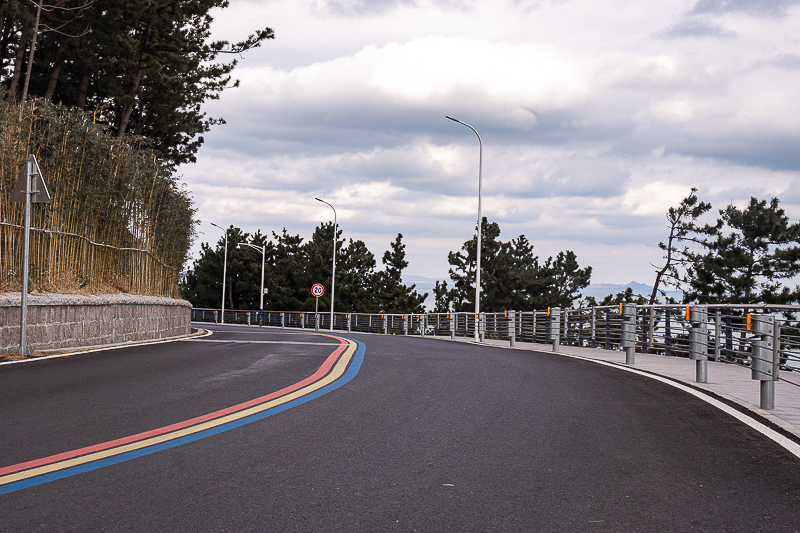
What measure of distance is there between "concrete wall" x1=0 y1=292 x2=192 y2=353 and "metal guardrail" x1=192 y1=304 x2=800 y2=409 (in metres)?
9.80

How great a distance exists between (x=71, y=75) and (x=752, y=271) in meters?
44.1

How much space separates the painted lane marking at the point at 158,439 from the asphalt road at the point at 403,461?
0.13m

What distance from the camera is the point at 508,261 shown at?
78.7 m

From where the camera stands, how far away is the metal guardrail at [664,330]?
27.8 ft

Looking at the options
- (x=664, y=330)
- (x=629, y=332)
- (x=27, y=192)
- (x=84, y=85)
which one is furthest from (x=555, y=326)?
(x=84, y=85)

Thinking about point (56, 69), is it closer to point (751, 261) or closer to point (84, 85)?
point (84, 85)

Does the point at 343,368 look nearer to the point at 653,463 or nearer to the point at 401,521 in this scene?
the point at 653,463

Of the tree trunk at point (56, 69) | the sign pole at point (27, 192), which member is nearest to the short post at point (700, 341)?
the sign pole at point (27, 192)

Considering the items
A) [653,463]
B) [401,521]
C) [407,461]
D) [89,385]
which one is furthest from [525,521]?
[89,385]

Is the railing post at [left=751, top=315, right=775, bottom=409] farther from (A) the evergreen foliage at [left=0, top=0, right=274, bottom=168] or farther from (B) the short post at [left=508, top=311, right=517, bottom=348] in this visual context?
(A) the evergreen foliage at [left=0, top=0, right=274, bottom=168]

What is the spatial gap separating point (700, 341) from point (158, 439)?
7.90 metres

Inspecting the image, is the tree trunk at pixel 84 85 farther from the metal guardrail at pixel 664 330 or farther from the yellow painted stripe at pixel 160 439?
the yellow painted stripe at pixel 160 439

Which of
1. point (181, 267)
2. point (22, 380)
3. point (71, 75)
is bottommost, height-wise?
point (22, 380)

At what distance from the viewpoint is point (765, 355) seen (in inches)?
326
